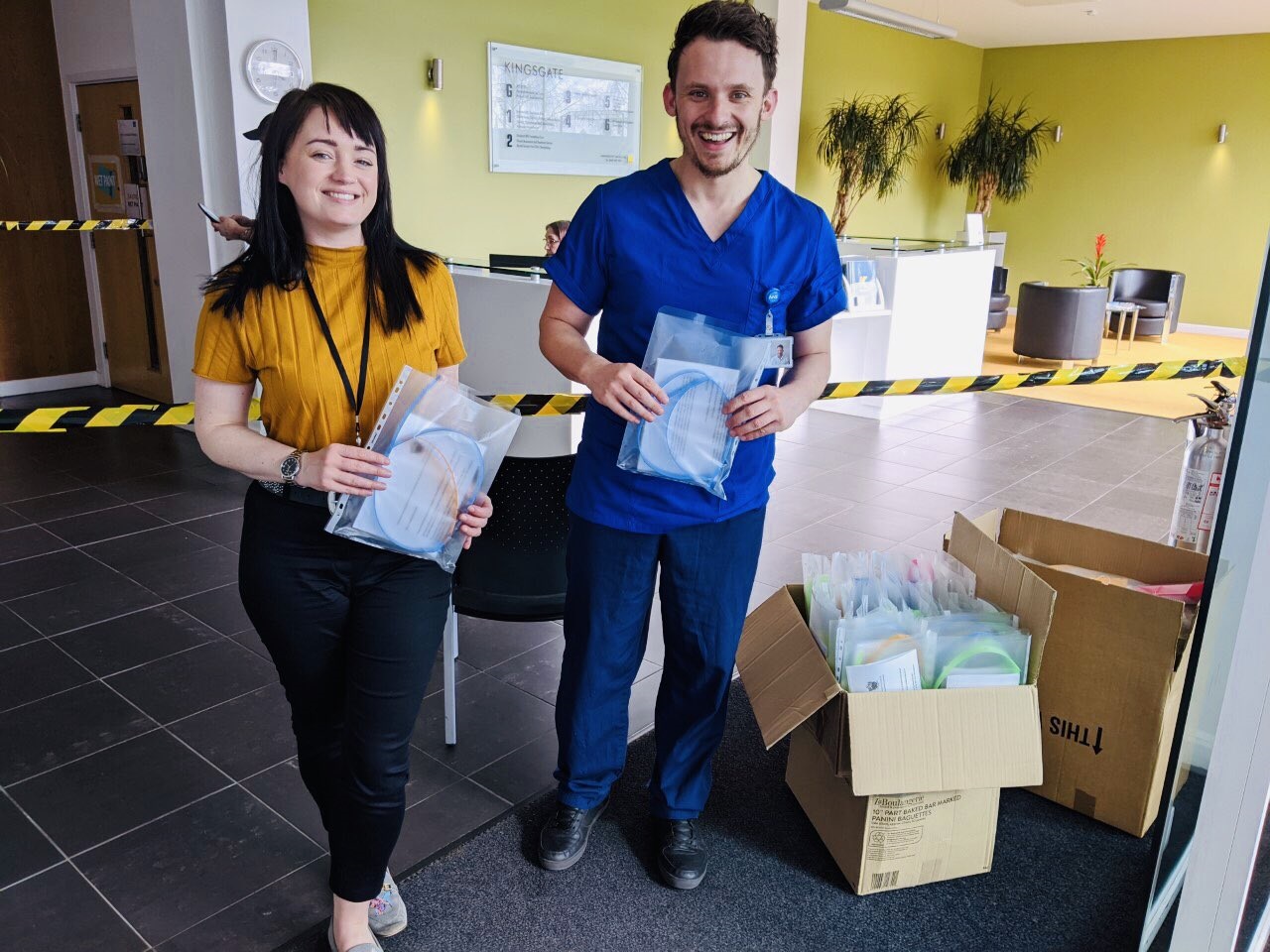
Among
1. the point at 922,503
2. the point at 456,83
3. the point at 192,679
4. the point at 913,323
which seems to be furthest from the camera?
the point at 456,83

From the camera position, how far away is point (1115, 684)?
2.18m

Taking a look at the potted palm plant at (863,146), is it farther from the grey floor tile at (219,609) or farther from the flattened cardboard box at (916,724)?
the flattened cardboard box at (916,724)

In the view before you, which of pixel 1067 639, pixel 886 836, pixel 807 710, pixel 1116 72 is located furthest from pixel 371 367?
pixel 1116 72

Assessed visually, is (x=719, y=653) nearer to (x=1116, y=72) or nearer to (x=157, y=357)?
(x=157, y=357)

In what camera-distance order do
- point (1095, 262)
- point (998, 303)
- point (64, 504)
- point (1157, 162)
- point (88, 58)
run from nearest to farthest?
point (64, 504) < point (88, 58) < point (998, 303) < point (1095, 262) < point (1157, 162)

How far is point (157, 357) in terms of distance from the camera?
630 cm

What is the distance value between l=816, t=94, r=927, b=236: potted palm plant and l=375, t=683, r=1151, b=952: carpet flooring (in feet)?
27.4

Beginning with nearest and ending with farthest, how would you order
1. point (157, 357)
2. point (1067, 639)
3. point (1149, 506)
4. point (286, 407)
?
point (286, 407) < point (1067, 639) < point (1149, 506) < point (157, 357)

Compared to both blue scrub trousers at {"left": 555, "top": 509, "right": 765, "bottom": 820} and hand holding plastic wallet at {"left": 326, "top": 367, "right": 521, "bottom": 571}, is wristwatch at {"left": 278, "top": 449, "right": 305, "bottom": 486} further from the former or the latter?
blue scrub trousers at {"left": 555, "top": 509, "right": 765, "bottom": 820}

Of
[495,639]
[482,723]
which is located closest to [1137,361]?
[495,639]

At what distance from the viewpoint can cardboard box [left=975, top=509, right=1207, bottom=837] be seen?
2.13 meters

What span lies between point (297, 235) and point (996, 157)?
40.6ft

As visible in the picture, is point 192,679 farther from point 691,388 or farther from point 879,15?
point 879,15

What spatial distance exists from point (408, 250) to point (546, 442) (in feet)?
2.52
